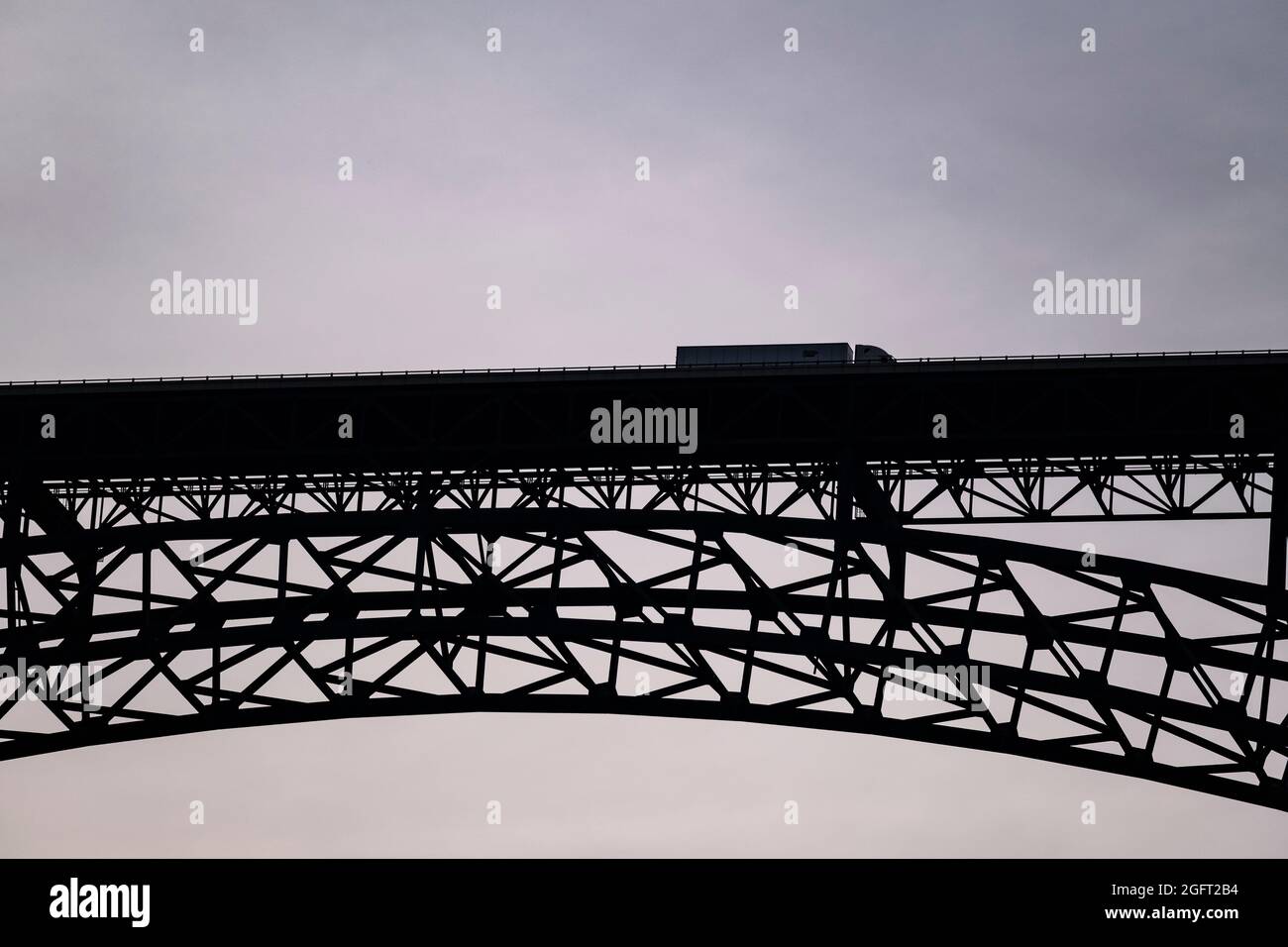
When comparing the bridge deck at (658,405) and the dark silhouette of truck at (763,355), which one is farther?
the dark silhouette of truck at (763,355)

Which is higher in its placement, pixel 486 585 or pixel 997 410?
pixel 997 410

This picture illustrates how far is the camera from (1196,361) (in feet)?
88.9

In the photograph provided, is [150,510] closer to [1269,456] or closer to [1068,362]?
[1068,362]

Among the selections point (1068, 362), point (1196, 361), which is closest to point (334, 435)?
point (1068, 362)

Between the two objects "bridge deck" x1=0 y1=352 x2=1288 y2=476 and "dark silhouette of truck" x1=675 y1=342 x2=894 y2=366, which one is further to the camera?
"dark silhouette of truck" x1=675 y1=342 x2=894 y2=366

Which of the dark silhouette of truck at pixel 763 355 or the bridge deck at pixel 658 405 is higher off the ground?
the dark silhouette of truck at pixel 763 355

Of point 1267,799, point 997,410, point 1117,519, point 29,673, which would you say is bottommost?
point 1267,799

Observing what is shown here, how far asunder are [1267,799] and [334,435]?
51.0ft

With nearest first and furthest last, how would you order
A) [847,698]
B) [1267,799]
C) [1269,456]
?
[1267,799]
[847,698]
[1269,456]

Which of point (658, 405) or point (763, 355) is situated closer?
point (658, 405)

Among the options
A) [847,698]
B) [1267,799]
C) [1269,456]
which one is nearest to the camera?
[1267,799]

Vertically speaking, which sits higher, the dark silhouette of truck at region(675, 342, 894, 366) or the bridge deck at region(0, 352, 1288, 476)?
the dark silhouette of truck at region(675, 342, 894, 366)

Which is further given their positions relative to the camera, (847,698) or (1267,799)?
(847,698)

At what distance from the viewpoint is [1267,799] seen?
81.4 ft
